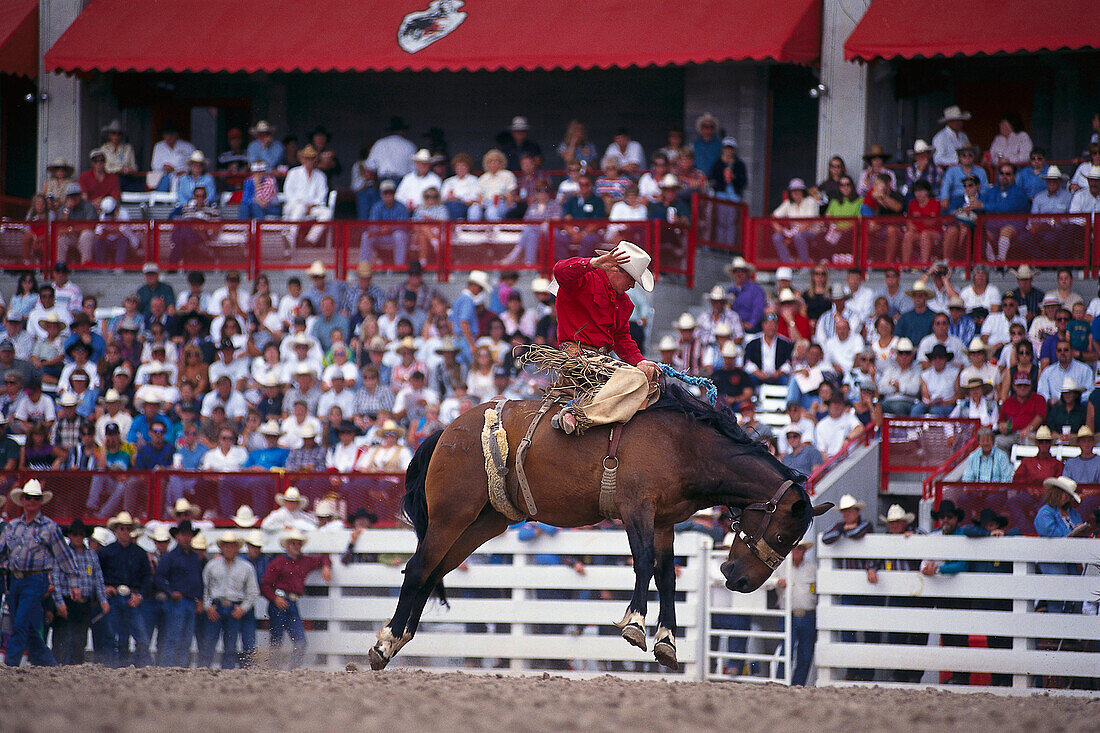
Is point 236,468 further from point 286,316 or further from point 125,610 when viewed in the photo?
point 286,316

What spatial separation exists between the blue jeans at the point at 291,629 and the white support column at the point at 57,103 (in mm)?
12800

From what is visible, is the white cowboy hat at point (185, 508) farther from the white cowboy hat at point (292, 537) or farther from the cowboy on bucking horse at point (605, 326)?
the cowboy on bucking horse at point (605, 326)

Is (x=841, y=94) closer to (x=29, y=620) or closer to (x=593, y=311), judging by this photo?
(x=593, y=311)

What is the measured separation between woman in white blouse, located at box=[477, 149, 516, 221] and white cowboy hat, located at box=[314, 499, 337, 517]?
645cm

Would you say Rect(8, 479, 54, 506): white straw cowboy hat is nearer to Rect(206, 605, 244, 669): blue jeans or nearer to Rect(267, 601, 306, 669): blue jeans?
Rect(206, 605, 244, 669): blue jeans

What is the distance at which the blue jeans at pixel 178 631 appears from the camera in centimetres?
1343

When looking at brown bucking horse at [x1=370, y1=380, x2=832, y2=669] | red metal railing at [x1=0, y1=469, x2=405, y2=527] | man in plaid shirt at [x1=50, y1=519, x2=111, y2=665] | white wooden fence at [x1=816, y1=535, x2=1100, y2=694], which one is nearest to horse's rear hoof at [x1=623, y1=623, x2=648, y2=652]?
brown bucking horse at [x1=370, y1=380, x2=832, y2=669]

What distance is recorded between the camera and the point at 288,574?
531 inches

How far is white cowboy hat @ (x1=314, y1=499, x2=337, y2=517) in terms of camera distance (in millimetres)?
13883

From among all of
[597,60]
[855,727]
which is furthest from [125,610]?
[597,60]

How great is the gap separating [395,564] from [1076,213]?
9613 mm

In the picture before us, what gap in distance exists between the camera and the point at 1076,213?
1708 cm

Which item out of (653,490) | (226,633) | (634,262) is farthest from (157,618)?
(634,262)

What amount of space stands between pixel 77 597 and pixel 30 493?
1208 millimetres
